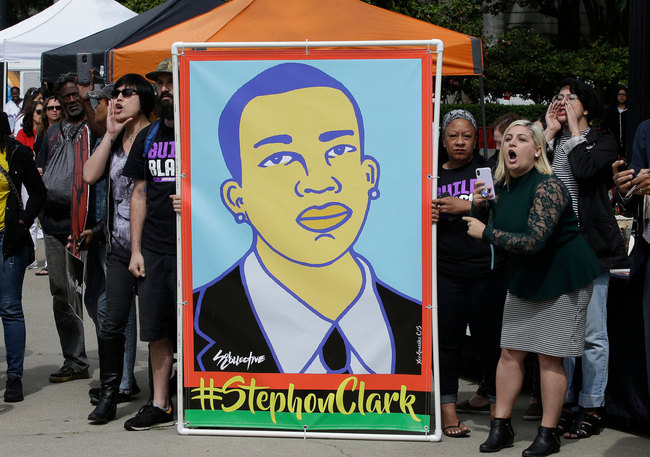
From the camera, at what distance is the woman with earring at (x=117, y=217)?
5707 millimetres

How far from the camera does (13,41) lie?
14.3 m

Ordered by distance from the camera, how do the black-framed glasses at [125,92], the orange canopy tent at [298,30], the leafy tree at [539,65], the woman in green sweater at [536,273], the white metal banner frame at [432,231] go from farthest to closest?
the leafy tree at [539,65] < the orange canopy tent at [298,30] < the black-framed glasses at [125,92] < the white metal banner frame at [432,231] < the woman in green sweater at [536,273]

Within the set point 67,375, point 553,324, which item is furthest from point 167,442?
point 553,324

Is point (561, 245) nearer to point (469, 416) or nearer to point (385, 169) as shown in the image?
point (385, 169)

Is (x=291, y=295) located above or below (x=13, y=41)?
below

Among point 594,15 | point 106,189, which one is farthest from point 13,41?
point 594,15

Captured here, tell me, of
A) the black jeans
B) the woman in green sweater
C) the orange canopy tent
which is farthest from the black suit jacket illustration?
the orange canopy tent

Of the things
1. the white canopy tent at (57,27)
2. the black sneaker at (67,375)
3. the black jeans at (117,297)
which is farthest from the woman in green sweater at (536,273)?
the white canopy tent at (57,27)

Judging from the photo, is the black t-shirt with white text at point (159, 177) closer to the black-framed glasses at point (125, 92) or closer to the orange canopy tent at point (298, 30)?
the black-framed glasses at point (125, 92)

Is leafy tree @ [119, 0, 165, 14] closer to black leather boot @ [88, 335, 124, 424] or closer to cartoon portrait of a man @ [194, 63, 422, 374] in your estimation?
black leather boot @ [88, 335, 124, 424]

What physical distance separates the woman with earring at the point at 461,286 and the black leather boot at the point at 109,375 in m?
1.99

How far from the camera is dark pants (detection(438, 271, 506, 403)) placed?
5426 mm

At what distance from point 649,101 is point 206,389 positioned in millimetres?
4102

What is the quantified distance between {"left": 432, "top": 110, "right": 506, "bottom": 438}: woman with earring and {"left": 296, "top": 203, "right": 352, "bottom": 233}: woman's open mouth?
582mm
